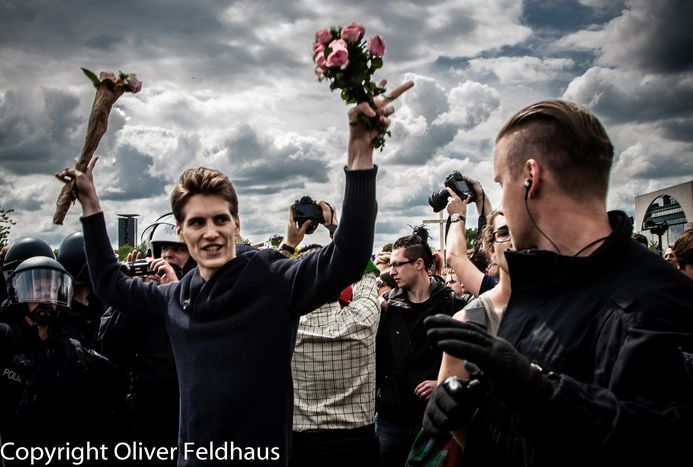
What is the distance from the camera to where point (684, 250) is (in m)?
4.48

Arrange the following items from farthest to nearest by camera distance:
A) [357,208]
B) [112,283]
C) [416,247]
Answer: [416,247] → [112,283] → [357,208]

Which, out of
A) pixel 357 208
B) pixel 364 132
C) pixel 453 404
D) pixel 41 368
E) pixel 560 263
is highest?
pixel 364 132

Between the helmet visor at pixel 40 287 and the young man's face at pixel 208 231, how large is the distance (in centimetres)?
155

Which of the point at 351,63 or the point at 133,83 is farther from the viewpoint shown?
the point at 133,83

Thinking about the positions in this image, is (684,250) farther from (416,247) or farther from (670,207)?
(670,207)

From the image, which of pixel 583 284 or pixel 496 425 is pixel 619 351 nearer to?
pixel 583 284

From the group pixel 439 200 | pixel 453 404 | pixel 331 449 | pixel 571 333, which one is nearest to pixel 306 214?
pixel 439 200

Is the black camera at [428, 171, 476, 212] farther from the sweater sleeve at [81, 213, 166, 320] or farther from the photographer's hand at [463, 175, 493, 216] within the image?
the sweater sleeve at [81, 213, 166, 320]

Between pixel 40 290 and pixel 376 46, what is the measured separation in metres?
2.92

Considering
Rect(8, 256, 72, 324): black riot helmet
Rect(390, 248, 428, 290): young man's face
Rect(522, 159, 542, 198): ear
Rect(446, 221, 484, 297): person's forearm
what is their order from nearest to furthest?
Rect(522, 159, 542, 198): ear → Rect(8, 256, 72, 324): black riot helmet → Rect(446, 221, 484, 297): person's forearm → Rect(390, 248, 428, 290): young man's face

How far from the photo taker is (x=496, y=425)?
69.2 inches

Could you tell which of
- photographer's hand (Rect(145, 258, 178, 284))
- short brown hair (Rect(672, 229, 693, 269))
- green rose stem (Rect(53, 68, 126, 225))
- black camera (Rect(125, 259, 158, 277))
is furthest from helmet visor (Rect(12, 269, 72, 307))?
short brown hair (Rect(672, 229, 693, 269))

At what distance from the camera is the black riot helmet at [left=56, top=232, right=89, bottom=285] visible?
18.5ft

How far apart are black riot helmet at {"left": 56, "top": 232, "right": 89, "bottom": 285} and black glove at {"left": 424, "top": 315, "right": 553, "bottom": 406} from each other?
16.0 ft
